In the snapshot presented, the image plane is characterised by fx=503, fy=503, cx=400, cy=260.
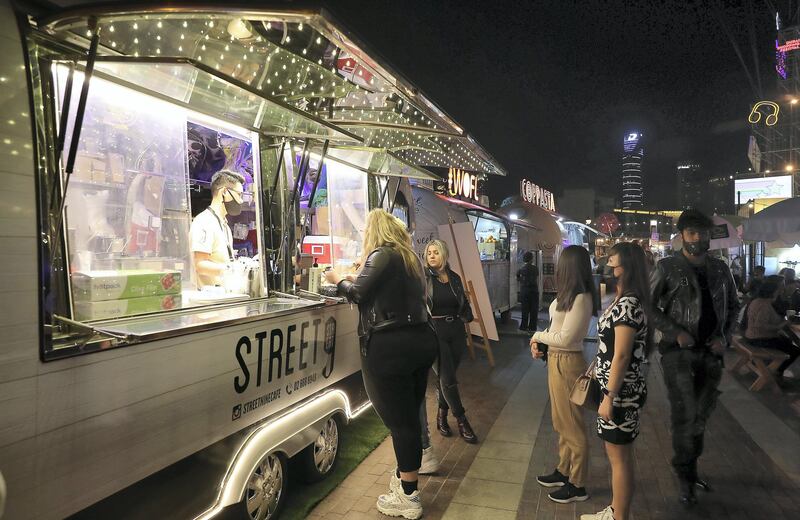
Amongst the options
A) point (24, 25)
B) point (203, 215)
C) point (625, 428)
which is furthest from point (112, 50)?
point (625, 428)

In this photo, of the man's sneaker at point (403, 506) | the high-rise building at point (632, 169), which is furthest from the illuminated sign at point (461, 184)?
the high-rise building at point (632, 169)

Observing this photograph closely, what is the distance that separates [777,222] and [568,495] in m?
8.63

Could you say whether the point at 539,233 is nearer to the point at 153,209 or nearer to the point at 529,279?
the point at 529,279

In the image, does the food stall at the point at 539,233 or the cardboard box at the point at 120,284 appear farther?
the food stall at the point at 539,233

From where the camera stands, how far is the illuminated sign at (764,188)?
99.9 feet

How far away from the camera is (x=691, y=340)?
3883mm

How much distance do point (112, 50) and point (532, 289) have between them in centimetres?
1080

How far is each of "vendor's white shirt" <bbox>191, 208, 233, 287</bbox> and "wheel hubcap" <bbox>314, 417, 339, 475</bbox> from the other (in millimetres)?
1527

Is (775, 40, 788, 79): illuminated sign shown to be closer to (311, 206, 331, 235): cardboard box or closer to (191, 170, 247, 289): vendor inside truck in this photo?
(311, 206, 331, 235): cardboard box

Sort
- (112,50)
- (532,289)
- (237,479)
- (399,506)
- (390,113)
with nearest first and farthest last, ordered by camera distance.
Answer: (112,50) → (237,479) → (399,506) → (390,113) → (532,289)

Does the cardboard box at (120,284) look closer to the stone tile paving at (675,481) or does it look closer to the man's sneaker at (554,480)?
the stone tile paving at (675,481)

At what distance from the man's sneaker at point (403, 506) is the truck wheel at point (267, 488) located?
0.75 metres

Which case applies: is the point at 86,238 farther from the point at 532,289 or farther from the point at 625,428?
the point at 532,289

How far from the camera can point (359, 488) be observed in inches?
163
